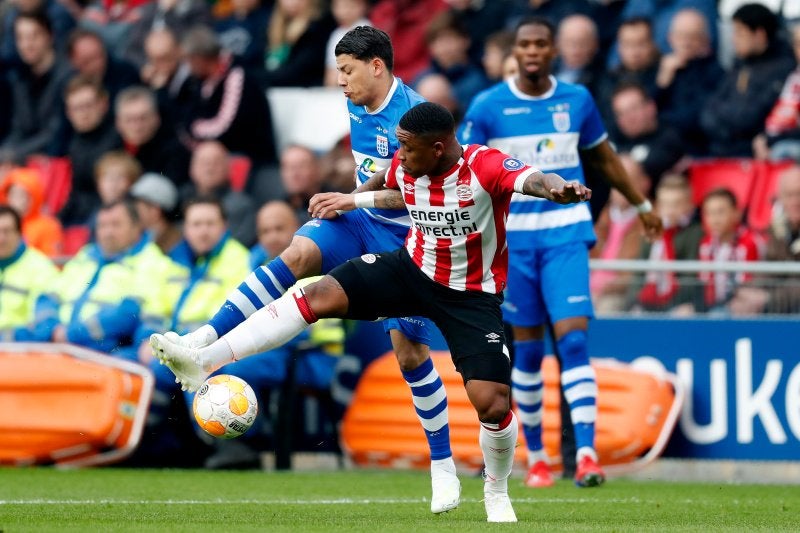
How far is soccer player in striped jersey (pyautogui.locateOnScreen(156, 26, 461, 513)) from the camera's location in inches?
333

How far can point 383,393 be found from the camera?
12461 mm

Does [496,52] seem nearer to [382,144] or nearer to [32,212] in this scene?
[32,212]

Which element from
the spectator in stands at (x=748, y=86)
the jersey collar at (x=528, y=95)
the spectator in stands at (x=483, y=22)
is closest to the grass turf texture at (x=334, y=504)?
the jersey collar at (x=528, y=95)

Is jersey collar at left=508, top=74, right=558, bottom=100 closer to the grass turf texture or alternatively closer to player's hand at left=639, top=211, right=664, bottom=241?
player's hand at left=639, top=211, right=664, bottom=241

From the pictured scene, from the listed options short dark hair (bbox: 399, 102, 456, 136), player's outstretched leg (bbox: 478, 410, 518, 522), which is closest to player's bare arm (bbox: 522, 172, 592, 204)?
short dark hair (bbox: 399, 102, 456, 136)

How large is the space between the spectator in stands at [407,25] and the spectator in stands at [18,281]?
4556 millimetres

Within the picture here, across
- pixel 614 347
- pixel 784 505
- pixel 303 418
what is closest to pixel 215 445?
pixel 303 418

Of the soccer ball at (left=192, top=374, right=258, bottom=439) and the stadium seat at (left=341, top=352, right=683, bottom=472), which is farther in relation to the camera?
the stadium seat at (left=341, top=352, right=683, bottom=472)

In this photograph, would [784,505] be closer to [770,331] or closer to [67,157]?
[770,331]

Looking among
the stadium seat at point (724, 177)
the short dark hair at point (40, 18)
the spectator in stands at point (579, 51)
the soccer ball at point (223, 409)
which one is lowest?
the soccer ball at point (223, 409)

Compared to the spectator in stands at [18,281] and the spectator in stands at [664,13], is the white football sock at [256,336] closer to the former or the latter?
the spectator in stands at [18,281]

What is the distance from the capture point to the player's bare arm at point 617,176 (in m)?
10.5

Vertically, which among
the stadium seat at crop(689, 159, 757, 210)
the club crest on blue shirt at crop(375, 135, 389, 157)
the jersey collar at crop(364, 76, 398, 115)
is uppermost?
the jersey collar at crop(364, 76, 398, 115)

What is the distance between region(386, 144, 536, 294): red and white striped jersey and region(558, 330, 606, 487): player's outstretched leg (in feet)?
7.32
